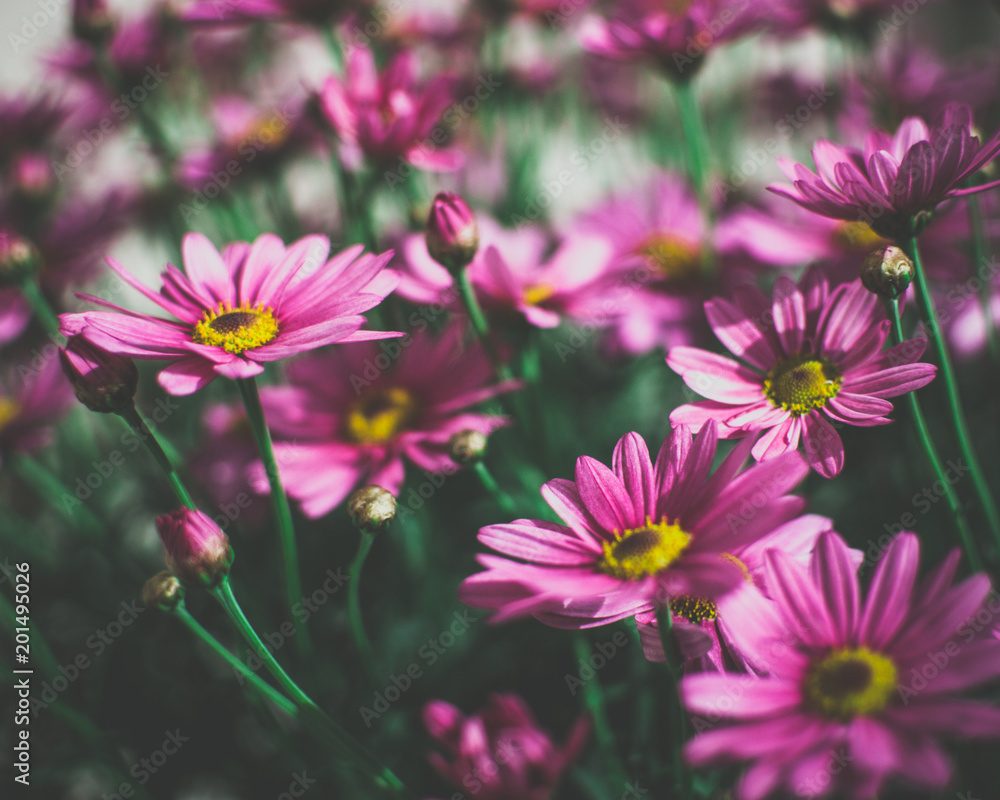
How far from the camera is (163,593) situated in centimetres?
41

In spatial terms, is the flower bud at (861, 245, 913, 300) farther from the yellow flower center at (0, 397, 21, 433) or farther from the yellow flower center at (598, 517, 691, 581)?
the yellow flower center at (0, 397, 21, 433)

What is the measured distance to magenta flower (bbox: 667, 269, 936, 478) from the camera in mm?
403

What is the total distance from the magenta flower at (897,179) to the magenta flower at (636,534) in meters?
0.14

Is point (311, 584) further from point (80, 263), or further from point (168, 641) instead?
point (80, 263)

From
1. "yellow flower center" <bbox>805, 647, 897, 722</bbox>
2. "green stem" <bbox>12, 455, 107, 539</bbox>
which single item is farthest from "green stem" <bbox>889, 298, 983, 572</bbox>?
"green stem" <bbox>12, 455, 107, 539</bbox>

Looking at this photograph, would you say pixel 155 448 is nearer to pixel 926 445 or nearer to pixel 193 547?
pixel 193 547

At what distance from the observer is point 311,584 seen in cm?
74

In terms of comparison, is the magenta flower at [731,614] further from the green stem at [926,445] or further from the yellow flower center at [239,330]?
the yellow flower center at [239,330]

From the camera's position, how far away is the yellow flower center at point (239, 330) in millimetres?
461

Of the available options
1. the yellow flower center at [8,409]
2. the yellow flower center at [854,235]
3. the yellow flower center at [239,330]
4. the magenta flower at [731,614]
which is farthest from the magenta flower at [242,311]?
the yellow flower center at [854,235]

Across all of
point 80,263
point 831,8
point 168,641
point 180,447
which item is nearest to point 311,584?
point 168,641

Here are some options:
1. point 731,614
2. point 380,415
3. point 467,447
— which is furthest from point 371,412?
point 731,614

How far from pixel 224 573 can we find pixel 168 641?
1.17 feet

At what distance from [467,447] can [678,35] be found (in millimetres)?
395
